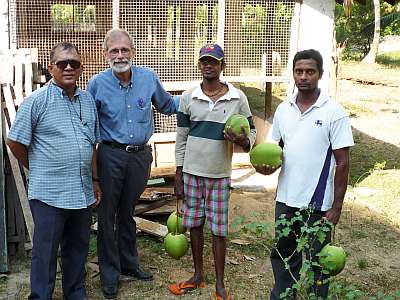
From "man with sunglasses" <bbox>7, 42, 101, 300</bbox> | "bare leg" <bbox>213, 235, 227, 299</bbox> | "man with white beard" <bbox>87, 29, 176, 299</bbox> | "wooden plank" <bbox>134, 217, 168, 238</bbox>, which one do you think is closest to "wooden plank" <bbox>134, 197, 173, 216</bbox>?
"wooden plank" <bbox>134, 217, 168, 238</bbox>

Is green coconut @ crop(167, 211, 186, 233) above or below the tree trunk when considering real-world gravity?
below

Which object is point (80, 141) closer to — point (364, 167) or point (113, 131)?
point (113, 131)

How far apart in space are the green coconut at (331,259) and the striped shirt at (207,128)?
3.41 ft

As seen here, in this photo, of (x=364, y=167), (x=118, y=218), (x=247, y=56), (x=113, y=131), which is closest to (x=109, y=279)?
(x=118, y=218)

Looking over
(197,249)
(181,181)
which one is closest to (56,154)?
(181,181)

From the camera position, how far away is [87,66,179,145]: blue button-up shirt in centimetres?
409

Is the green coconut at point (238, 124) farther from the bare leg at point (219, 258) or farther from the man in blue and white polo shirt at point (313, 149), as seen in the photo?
the bare leg at point (219, 258)

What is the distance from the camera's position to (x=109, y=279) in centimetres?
437

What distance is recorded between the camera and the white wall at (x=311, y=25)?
6812 mm

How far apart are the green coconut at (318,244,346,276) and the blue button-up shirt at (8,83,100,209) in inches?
65.3

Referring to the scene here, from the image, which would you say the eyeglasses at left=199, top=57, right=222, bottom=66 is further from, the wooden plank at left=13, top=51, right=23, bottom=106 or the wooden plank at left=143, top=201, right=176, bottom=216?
the wooden plank at left=143, top=201, right=176, bottom=216

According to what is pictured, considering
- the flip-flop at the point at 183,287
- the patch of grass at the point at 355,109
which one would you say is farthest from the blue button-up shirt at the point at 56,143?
the patch of grass at the point at 355,109

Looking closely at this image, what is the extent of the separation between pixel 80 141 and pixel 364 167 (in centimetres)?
607

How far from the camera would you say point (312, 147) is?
3.34m
